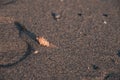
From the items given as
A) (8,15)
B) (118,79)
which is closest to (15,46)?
(8,15)

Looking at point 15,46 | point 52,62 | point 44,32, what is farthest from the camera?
point 44,32

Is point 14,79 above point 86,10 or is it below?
below

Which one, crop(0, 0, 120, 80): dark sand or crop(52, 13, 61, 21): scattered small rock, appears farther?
crop(52, 13, 61, 21): scattered small rock

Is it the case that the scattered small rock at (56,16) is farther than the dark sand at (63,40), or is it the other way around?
the scattered small rock at (56,16)

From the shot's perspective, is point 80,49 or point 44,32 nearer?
point 80,49

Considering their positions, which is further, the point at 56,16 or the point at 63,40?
the point at 56,16

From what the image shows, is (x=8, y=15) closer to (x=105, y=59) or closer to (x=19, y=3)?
(x=19, y=3)

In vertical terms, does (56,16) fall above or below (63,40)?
above

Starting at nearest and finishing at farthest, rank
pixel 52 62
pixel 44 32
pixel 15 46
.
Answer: pixel 52 62
pixel 15 46
pixel 44 32
